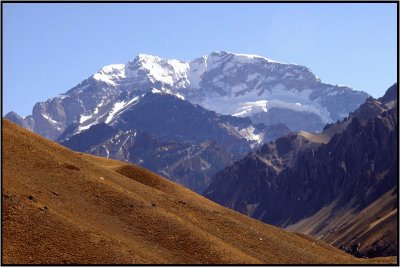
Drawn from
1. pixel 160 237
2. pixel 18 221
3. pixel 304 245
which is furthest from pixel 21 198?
pixel 304 245

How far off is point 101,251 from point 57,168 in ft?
70.0

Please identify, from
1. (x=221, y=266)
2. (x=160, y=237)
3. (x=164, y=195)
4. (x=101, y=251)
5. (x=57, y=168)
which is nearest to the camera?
(x=101, y=251)

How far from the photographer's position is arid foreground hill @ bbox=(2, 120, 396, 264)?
2297 inches

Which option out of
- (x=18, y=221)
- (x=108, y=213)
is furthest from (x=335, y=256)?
(x=18, y=221)

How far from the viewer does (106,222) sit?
67125 mm

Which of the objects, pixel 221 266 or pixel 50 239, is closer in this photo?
pixel 50 239

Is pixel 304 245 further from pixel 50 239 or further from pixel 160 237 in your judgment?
pixel 50 239

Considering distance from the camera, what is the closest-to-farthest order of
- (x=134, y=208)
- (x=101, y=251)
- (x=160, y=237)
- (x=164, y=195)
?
(x=101, y=251), (x=160, y=237), (x=134, y=208), (x=164, y=195)

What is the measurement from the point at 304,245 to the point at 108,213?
82.7 ft

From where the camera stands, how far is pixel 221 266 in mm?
62469

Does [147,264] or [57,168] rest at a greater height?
[57,168]

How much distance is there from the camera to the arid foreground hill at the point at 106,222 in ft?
191

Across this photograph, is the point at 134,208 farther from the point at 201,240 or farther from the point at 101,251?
the point at 101,251

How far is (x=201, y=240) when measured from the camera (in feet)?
222
